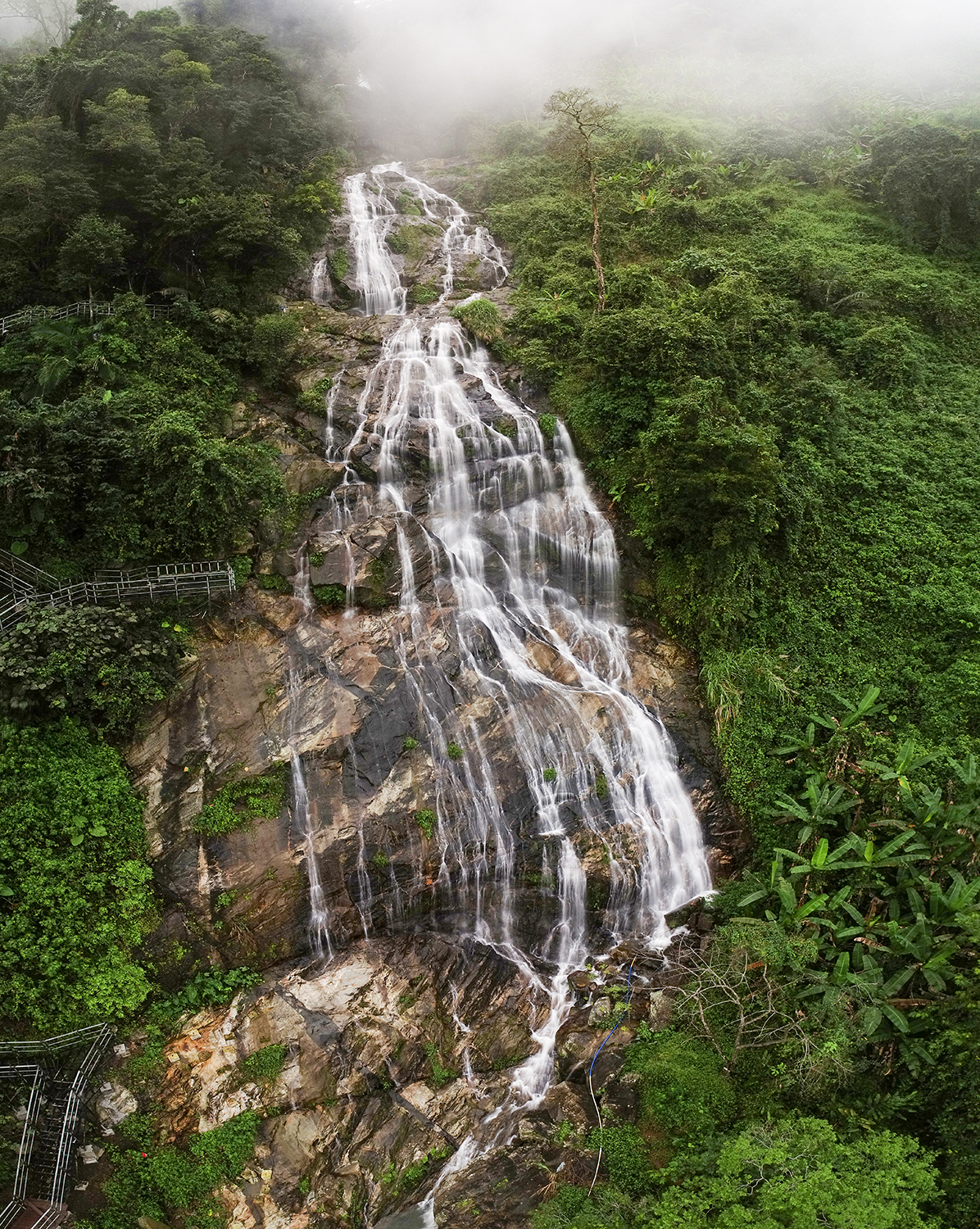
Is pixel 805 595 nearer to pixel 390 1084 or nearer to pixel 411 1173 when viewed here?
pixel 390 1084

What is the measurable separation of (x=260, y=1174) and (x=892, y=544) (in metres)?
15.8

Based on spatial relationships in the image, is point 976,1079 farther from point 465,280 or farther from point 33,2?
point 33,2

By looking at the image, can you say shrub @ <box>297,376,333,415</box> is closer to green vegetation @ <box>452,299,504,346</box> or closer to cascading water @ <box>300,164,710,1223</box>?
cascading water @ <box>300,164,710,1223</box>

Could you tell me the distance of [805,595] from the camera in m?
14.3

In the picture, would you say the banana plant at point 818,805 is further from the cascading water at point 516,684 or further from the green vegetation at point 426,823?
the green vegetation at point 426,823

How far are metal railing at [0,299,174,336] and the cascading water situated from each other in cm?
578

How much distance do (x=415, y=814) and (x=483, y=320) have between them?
13.8 metres

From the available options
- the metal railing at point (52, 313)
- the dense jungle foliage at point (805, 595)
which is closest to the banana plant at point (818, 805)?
the dense jungle foliage at point (805, 595)

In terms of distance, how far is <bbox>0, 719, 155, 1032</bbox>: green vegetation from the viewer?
31.6ft

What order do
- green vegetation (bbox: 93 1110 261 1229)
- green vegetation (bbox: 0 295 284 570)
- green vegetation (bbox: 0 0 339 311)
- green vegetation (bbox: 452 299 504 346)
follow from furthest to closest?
green vegetation (bbox: 452 299 504 346) < green vegetation (bbox: 0 0 339 311) < green vegetation (bbox: 0 295 284 570) < green vegetation (bbox: 93 1110 261 1229)

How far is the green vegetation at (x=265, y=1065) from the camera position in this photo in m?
10.1

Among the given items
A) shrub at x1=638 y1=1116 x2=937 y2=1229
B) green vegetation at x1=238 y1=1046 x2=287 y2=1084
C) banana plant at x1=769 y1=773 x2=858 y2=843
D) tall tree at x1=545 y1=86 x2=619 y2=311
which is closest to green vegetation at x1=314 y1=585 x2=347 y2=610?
green vegetation at x1=238 y1=1046 x2=287 y2=1084

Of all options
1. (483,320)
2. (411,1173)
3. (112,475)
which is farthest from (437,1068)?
(483,320)

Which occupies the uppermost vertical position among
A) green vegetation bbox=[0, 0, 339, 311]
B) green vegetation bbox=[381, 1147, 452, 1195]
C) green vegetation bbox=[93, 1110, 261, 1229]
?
green vegetation bbox=[0, 0, 339, 311]
